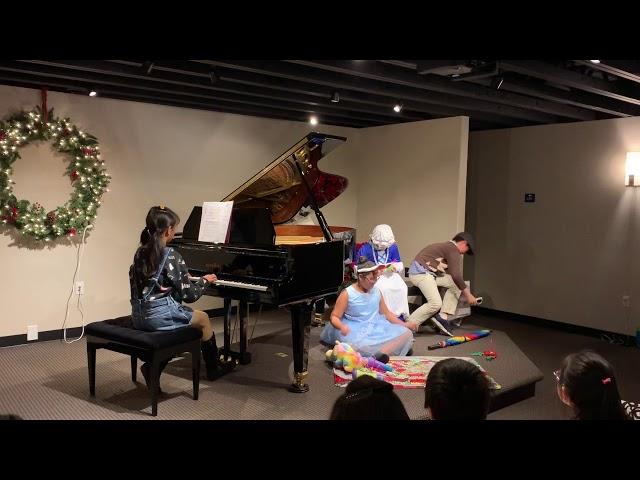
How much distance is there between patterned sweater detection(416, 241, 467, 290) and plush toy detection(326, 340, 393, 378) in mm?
1778

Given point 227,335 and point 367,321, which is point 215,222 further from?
point 367,321

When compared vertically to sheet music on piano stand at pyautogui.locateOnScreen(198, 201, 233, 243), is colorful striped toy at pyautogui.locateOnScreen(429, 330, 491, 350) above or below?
below

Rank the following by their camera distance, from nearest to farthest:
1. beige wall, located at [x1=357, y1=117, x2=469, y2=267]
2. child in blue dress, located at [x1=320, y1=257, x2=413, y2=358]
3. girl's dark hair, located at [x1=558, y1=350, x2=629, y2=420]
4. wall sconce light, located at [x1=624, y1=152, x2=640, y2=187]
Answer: girl's dark hair, located at [x1=558, y1=350, x2=629, y2=420] → child in blue dress, located at [x1=320, y1=257, x2=413, y2=358] → wall sconce light, located at [x1=624, y1=152, x2=640, y2=187] → beige wall, located at [x1=357, y1=117, x2=469, y2=267]

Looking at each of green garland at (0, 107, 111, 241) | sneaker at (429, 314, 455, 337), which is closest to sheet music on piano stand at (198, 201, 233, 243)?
green garland at (0, 107, 111, 241)

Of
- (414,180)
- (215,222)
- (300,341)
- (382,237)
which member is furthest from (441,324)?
(215,222)

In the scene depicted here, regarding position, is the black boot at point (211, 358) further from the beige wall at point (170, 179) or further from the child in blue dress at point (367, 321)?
the beige wall at point (170, 179)

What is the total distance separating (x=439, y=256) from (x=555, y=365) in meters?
1.63

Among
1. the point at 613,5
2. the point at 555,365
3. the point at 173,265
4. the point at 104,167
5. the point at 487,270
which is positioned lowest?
the point at 555,365

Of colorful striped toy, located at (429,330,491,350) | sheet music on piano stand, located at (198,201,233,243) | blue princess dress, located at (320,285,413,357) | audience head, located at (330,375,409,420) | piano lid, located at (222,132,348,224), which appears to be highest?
piano lid, located at (222,132,348,224)

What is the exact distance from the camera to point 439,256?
20.5 feet

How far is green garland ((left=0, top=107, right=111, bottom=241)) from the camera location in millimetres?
5281

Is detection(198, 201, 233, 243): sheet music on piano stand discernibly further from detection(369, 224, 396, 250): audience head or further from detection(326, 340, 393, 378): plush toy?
detection(369, 224, 396, 250): audience head

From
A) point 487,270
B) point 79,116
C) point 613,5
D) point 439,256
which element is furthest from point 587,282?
point 79,116

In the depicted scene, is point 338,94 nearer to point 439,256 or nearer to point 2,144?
point 439,256
